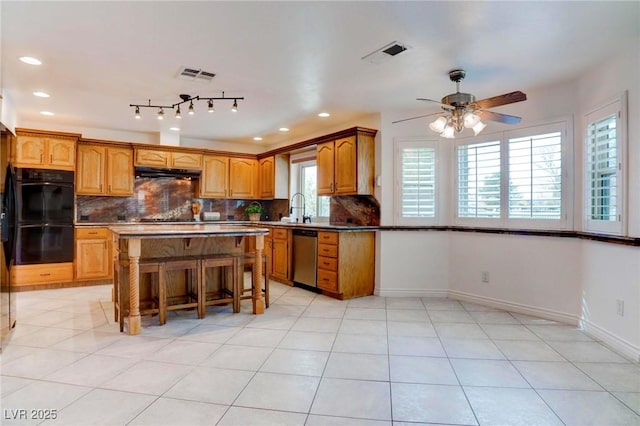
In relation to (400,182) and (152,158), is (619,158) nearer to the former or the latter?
(400,182)

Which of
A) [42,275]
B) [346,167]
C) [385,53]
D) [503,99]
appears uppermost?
[385,53]

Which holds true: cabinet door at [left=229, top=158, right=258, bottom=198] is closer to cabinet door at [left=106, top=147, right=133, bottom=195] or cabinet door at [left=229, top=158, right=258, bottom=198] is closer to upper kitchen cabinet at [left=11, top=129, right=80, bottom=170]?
cabinet door at [left=106, top=147, right=133, bottom=195]

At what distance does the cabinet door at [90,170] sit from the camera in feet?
17.4

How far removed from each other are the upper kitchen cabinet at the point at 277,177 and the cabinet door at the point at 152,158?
1.74 metres

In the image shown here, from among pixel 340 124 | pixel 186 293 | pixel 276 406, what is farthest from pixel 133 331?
pixel 340 124

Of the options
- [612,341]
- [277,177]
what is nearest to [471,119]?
[612,341]

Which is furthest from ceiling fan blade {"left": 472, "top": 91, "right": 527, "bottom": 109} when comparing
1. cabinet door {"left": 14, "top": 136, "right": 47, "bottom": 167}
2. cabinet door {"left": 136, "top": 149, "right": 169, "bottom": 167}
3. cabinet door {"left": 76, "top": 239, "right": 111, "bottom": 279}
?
cabinet door {"left": 14, "top": 136, "right": 47, "bottom": 167}

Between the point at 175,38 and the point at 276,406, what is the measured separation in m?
2.69

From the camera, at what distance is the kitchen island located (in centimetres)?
310

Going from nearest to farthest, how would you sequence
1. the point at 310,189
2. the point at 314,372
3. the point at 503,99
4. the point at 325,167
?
the point at 314,372
the point at 503,99
the point at 325,167
the point at 310,189

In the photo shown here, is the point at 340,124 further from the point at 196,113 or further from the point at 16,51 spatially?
the point at 16,51

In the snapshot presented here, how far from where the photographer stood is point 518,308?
389 cm

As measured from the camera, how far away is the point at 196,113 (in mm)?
4887

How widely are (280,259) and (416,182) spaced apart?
2343mm
